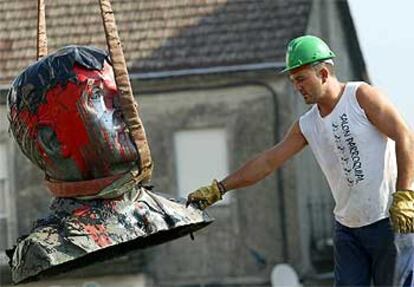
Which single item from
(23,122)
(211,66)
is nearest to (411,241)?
(23,122)

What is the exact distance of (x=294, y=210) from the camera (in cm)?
2033

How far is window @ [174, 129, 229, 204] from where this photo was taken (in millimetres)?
19750

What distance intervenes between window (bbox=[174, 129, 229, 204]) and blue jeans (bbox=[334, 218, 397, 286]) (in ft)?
43.8

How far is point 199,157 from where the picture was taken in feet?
66.7

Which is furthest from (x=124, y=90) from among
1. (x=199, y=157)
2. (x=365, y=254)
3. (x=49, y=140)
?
(x=199, y=157)

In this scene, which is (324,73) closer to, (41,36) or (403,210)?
(403,210)

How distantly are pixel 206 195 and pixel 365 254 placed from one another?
600 mm

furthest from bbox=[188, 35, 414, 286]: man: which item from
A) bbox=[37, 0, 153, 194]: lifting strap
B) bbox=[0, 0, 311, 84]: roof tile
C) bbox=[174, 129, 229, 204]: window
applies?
bbox=[174, 129, 229, 204]: window

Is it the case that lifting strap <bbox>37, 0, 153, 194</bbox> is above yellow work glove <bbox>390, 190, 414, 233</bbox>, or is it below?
above

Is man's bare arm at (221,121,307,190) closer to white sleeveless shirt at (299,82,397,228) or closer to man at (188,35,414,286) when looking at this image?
man at (188,35,414,286)

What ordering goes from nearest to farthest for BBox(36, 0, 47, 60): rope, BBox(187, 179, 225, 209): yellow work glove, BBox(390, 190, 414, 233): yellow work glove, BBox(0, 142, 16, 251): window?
BBox(390, 190, 414, 233): yellow work glove, BBox(36, 0, 47, 60): rope, BBox(187, 179, 225, 209): yellow work glove, BBox(0, 142, 16, 251): window

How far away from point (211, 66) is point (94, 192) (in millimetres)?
14032

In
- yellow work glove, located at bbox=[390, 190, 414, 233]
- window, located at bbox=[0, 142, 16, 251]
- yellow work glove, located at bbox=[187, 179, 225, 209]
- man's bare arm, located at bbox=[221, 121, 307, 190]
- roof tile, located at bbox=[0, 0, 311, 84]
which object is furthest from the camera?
window, located at bbox=[0, 142, 16, 251]

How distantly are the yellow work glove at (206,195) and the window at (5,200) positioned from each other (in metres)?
14.1
